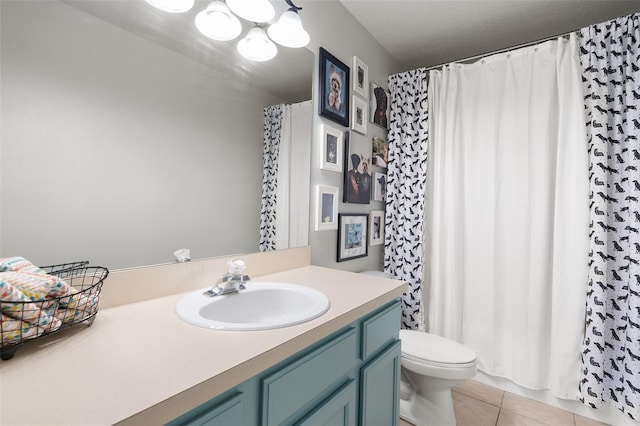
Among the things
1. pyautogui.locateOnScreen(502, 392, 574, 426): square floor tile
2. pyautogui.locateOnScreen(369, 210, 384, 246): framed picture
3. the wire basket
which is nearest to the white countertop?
the wire basket

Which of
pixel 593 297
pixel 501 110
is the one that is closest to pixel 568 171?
pixel 501 110

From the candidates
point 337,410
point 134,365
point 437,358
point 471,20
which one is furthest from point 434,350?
point 471,20

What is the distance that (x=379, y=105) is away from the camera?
2.32m

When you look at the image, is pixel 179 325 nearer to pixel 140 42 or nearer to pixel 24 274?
pixel 24 274

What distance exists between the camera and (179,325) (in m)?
0.81

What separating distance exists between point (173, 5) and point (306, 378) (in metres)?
1.30

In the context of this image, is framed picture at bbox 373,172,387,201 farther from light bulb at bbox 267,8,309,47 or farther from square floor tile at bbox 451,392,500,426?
square floor tile at bbox 451,392,500,426

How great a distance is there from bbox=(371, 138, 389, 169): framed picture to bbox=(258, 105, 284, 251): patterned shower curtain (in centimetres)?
100

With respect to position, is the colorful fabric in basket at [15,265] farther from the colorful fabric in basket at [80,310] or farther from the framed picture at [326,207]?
the framed picture at [326,207]

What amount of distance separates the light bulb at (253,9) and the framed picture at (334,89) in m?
0.57

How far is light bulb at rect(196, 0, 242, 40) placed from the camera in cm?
117

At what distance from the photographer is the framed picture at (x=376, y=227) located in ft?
7.47

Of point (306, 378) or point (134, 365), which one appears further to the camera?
point (306, 378)

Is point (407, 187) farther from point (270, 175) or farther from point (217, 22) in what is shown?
point (217, 22)
